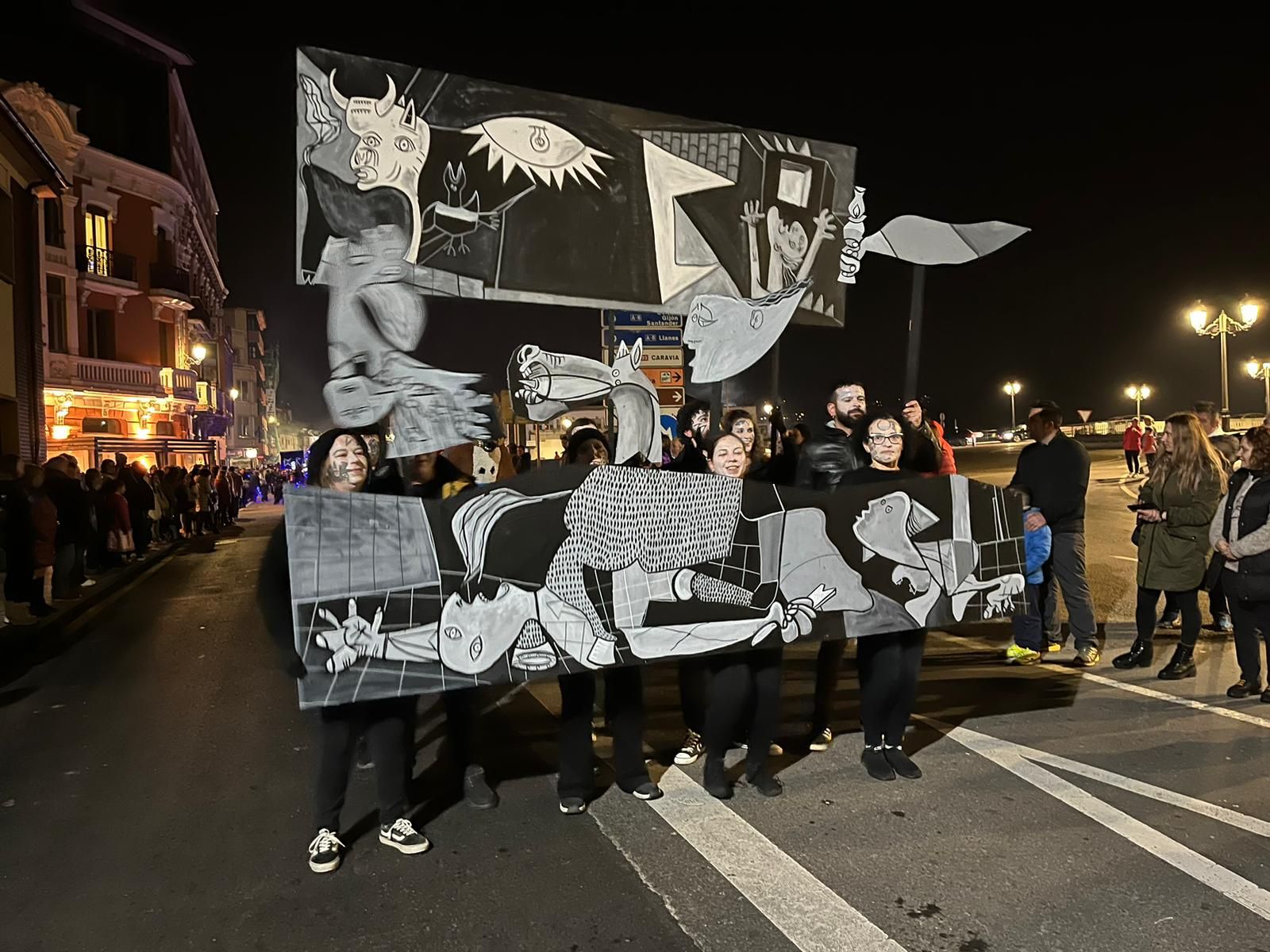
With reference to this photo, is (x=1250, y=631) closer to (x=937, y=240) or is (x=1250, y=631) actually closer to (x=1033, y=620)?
(x=1033, y=620)

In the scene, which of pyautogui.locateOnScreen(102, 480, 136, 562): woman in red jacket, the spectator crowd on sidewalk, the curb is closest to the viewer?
the curb

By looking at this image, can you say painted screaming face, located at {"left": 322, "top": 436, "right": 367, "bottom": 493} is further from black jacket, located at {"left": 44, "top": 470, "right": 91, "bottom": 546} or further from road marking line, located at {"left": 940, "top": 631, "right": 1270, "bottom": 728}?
black jacket, located at {"left": 44, "top": 470, "right": 91, "bottom": 546}

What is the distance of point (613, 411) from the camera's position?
4.52 m

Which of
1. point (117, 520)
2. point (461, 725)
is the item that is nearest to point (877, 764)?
point (461, 725)

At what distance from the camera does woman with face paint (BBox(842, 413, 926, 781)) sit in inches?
179

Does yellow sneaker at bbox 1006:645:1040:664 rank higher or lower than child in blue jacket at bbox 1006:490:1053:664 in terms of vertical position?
lower

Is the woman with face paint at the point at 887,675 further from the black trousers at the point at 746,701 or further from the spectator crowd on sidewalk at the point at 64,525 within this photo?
the spectator crowd on sidewalk at the point at 64,525

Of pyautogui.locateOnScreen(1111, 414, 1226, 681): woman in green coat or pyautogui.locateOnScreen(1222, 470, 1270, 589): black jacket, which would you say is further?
pyautogui.locateOnScreen(1111, 414, 1226, 681): woman in green coat

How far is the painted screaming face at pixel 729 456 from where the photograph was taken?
4.34m

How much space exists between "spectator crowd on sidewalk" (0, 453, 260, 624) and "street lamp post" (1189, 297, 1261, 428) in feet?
74.6

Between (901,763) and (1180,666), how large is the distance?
3.11m

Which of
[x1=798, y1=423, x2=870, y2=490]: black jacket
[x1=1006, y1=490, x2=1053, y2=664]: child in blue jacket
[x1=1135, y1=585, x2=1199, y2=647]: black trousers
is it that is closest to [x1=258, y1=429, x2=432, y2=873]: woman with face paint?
[x1=798, y1=423, x2=870, y2=490]: black jacket

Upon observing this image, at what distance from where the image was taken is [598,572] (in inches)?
156

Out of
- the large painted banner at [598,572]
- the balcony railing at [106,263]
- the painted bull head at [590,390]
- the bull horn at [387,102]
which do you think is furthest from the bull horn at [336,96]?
the balcony railing at [106,263]
